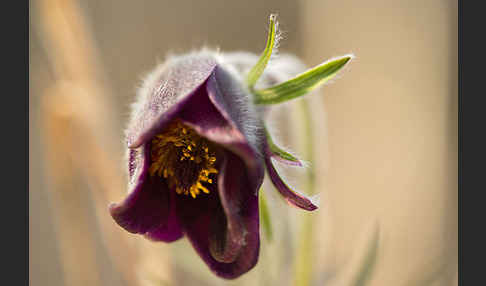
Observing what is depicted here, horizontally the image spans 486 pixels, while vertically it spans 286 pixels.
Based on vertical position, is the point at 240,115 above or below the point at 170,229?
above

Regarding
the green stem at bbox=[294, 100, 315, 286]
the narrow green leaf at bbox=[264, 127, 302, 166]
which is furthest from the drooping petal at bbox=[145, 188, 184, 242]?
the green stem at bbox=[294, 100, 315, 286]

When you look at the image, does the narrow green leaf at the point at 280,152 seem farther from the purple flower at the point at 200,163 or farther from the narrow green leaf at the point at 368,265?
the narrow green leaf at the point at 368,265

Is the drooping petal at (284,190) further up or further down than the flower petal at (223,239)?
further up

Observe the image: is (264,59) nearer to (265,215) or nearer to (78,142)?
(265,215)

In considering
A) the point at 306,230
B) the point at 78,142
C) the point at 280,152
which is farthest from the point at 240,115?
the point at 78,142

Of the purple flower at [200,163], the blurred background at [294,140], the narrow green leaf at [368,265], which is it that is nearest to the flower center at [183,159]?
the purple flower at [200,163]

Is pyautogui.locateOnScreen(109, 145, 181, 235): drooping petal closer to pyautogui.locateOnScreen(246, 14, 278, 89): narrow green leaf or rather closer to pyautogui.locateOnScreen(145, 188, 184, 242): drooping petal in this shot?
pyautogui.locateOnScreen(145, 188, 184, 242): drooping petal

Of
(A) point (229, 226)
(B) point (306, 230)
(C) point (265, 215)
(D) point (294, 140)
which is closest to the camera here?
(A) point (229, 226)

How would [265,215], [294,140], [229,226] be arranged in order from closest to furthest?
1. [229,226]
2. [265,215]
3. [294,140]
